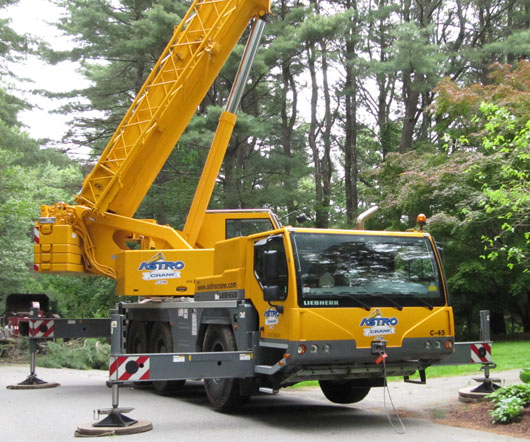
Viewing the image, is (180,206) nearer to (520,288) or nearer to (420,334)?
(520,288)

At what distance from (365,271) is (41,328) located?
859 centimetres

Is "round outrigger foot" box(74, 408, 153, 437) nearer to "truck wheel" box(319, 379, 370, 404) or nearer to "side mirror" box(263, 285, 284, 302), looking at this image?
"side mirror" box(263, 285, 284, 302)

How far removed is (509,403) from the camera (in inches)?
356

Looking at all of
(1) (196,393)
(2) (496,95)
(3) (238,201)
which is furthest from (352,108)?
(1) (196,393)

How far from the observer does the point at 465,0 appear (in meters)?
28.5

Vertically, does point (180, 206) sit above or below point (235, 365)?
above

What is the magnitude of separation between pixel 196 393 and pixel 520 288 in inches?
443

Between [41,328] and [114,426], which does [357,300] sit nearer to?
[114,426]

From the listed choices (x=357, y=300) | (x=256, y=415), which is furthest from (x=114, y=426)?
(x=357, y=300)

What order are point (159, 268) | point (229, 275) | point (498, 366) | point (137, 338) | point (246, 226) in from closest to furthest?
point (229, 275) < point (159, 268) < point (246, 226) < point (137, 338) < point (498, 366)

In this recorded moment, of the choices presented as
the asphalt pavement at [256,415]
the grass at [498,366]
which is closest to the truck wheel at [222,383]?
the asphalt pavement at [256,415]

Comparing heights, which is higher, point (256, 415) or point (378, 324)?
point (378, 324)

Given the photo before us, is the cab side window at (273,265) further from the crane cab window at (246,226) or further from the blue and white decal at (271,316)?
the crane cab window at (246,226)

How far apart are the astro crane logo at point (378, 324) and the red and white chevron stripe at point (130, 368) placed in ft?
9.40
